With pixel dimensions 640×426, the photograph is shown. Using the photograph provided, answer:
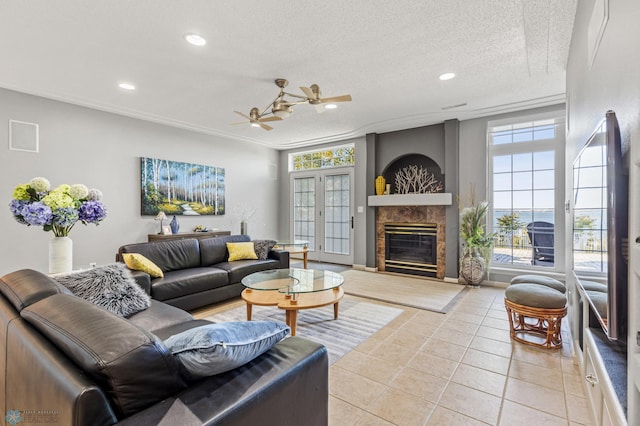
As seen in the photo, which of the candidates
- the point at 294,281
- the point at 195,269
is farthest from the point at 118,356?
the point at 195,269

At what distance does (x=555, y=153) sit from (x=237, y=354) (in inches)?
201

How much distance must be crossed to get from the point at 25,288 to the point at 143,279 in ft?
5.04

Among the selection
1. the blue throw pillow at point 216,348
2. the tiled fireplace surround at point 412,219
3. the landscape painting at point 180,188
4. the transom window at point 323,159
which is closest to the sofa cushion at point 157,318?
the blue throw pillow at point 216,348

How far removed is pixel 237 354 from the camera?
104 centimetres

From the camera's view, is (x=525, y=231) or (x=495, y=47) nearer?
(x=495, y=47)

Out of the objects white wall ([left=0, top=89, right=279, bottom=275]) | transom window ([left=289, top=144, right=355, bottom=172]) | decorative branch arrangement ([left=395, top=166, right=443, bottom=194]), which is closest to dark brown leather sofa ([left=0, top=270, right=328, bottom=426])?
white wall ([left=0, top=89, right=279, bottom=275])

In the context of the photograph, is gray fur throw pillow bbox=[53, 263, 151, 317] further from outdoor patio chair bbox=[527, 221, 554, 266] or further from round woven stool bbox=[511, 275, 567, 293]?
outdoor patio chair bbox=[527, 221, 554, 266]

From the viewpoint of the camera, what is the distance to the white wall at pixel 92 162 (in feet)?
12.2

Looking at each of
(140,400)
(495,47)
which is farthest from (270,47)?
(140,400)

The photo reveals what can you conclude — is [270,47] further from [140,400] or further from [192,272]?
[140,400]

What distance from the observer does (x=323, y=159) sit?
693 centimetres

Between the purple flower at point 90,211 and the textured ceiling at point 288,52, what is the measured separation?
153cm

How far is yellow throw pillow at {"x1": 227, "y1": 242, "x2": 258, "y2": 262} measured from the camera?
4.29 metres

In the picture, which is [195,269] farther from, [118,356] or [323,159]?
[323,159]
